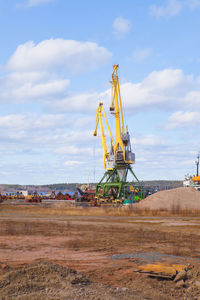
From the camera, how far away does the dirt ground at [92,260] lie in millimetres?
10484

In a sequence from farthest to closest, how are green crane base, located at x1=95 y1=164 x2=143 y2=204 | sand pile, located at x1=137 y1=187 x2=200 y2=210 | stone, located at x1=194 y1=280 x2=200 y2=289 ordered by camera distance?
1. green crane base, located at x1=95 y1=164 x2=143 y2=204
2. sand pile, located at x1=137 y1=187 x2=200 y2=210
3. stone, located at x1=194 y1=280 x2=200 y2=289

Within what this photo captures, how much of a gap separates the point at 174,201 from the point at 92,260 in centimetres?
3667

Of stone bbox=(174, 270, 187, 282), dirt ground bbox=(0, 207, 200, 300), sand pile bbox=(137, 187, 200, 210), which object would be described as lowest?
dirt ground bbox=(0, 207, 200, 300)

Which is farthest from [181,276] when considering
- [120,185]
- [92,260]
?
[120,185]

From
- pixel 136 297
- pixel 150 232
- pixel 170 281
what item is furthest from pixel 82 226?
pixel 136 297

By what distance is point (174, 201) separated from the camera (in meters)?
50.5

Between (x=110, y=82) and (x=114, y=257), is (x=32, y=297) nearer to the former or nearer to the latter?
(x=114, y=257)

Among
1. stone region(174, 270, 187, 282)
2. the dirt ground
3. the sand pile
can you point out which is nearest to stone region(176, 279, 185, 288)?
the dirt ground

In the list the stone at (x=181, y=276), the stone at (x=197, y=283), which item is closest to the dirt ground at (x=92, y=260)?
the stone at (x=197, y=283)

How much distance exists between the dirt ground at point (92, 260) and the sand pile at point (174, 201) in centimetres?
2277

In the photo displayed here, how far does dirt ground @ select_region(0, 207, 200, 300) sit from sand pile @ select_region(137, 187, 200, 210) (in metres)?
22.8

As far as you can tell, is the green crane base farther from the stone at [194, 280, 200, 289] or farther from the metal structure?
the stone at [194, 280, 200, 289]

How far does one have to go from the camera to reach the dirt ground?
10.5 metres

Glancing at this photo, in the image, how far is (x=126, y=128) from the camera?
8606cm
